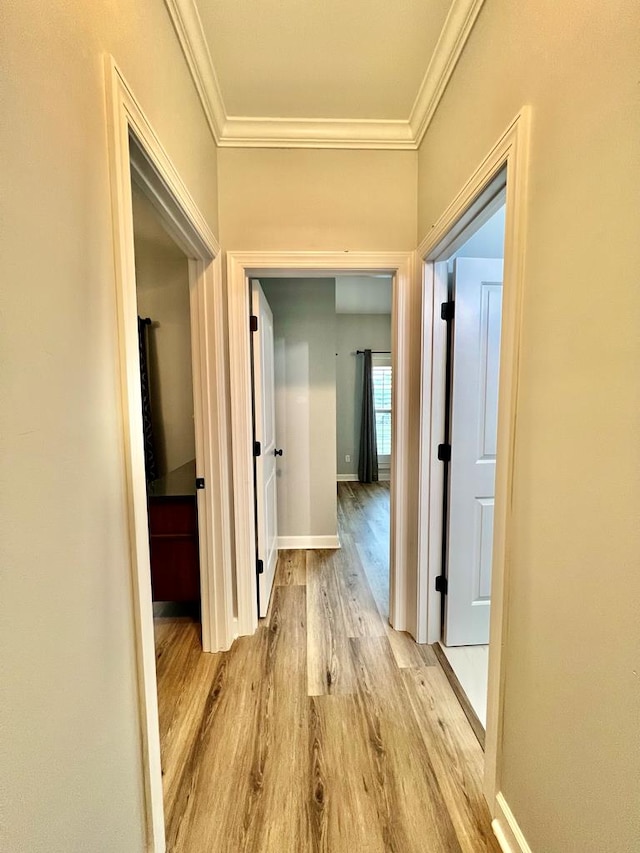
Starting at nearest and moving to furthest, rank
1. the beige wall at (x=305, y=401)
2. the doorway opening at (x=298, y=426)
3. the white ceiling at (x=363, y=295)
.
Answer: the doorway opening at (x=298, y=426) → the beige wall at (x=305, y=401) → the white ceiling at (x=363, y=295)

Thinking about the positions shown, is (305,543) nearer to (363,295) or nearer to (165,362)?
(165,362)

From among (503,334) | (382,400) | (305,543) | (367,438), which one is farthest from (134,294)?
(382,400)

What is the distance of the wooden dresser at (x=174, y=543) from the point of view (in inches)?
80.7

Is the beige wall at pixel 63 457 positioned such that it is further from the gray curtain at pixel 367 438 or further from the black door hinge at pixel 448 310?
the gray curtain at pixel 367 438

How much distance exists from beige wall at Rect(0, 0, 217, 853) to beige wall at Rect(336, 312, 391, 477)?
4.98 metres

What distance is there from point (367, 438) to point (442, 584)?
13.0ft

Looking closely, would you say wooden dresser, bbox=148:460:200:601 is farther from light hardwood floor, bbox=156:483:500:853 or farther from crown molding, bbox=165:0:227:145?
crown molding, bbox=165:0:227:145

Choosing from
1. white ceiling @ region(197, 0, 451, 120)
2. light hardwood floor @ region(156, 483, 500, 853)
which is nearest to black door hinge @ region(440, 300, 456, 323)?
white ceiling @ region(197, 0, 451, 120)

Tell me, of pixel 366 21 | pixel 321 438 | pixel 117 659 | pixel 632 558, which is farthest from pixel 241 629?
pixel 366 21

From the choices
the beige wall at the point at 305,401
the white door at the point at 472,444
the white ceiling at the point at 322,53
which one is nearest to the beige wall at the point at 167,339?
the beige wall at the point at 305,401

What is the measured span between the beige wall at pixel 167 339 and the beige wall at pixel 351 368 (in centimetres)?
350

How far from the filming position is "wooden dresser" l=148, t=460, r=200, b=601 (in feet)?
6.73

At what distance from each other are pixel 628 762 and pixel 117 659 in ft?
3.56

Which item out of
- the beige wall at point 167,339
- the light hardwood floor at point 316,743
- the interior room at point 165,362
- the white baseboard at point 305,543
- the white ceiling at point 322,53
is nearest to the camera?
the light hardwood floor at point 316,743
